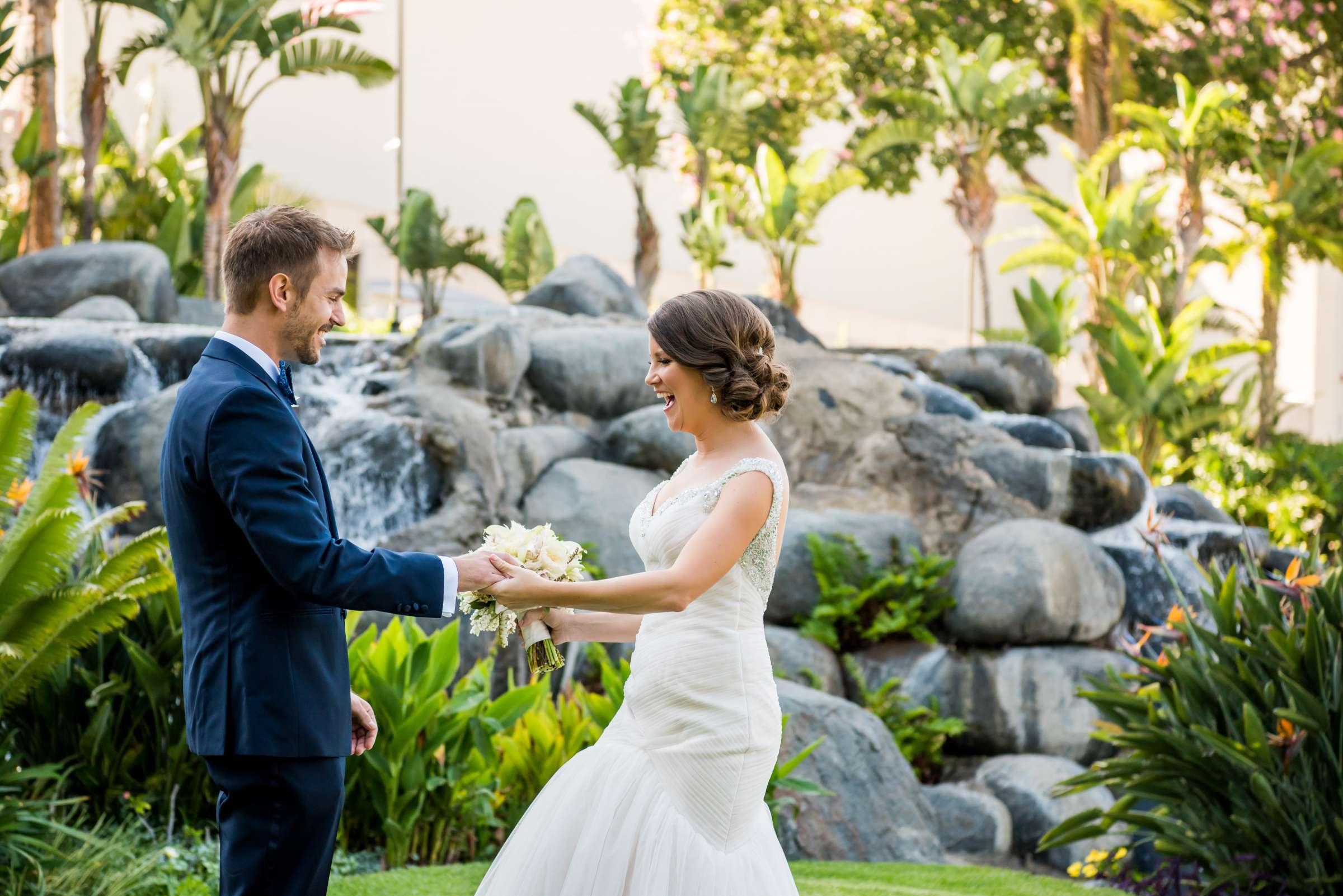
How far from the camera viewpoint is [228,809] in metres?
2.62

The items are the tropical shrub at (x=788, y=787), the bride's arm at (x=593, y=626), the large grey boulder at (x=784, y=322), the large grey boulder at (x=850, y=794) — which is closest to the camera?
the bride's arm at (x=593, y=626)

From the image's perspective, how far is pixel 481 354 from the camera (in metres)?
10.6

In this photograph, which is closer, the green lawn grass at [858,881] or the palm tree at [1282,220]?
the green lawn grass at [858,881]

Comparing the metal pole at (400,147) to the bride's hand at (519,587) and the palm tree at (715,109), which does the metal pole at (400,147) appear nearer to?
the palm tree at (715,109)

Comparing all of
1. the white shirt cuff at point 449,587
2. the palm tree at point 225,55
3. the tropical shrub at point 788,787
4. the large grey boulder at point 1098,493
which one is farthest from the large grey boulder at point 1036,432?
the white shirt cuff at point 449,587

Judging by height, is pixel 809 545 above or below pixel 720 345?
below

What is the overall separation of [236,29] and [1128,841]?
42.5 feet

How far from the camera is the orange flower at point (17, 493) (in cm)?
524

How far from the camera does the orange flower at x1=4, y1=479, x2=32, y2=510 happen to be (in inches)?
206

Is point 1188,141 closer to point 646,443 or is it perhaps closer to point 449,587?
point 646,443

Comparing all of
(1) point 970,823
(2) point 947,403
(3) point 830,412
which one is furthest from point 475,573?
(2) point 947,403

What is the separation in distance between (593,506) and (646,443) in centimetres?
101

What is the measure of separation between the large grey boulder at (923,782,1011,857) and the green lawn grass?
205cm

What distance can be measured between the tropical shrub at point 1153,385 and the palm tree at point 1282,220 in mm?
1266
